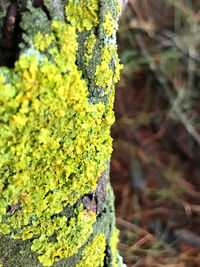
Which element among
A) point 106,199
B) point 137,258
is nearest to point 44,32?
point 106,199

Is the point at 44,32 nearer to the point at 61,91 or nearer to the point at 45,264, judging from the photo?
the point at 61,91

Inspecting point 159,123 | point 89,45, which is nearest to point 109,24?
point 89,45

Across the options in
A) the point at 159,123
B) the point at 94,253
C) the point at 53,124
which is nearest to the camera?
the point at 53,124

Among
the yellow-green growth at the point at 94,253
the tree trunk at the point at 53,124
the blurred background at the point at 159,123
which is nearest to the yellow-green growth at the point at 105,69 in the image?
the tree trunk at the point at 53,124

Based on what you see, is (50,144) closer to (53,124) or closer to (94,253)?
(53,124)

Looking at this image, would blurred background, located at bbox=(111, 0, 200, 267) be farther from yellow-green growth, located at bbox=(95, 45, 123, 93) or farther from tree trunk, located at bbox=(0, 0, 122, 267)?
yellow-green growth, located at bbox=(95, 45, 123, 93)

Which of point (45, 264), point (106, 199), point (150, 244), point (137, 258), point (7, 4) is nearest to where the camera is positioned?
point (7, 4)

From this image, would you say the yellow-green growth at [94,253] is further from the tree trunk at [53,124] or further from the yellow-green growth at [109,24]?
the yellow-green growth at [109,24]
